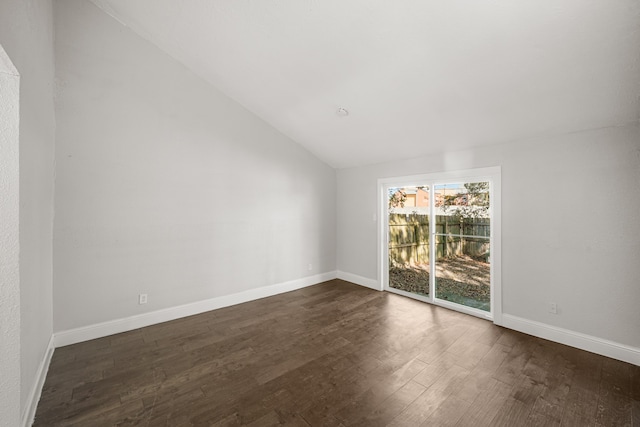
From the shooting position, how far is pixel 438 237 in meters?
3.96

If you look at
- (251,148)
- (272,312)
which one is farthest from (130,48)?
(272,312)

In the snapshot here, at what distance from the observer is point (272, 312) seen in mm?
3604

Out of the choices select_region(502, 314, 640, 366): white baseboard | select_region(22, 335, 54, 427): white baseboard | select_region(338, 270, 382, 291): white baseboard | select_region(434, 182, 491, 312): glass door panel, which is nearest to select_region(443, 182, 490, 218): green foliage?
select_region(434, 182, 491, 312): glass door panel

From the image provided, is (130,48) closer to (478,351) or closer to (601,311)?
(478,351)

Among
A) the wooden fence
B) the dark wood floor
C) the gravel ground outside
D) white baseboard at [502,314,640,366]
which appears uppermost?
the wooden fence

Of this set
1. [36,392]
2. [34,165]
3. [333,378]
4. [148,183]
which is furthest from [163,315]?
[333,378]

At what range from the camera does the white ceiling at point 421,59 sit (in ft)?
6.11

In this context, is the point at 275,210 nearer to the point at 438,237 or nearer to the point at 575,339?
the point at 438,237

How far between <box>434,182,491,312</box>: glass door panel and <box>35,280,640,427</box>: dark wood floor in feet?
1.69

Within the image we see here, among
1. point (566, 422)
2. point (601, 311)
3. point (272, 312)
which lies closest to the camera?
point (566, 422)

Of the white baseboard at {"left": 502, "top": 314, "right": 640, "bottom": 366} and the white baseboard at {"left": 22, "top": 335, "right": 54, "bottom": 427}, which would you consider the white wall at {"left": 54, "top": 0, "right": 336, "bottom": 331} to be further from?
the white baseboard at {"left": 502, "top": 314, "right": 640, "bottom": 366}

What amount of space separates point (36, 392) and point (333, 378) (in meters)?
2.26

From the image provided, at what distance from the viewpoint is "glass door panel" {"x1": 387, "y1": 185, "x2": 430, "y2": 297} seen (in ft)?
13.6

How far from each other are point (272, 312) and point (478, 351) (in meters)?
2.50
